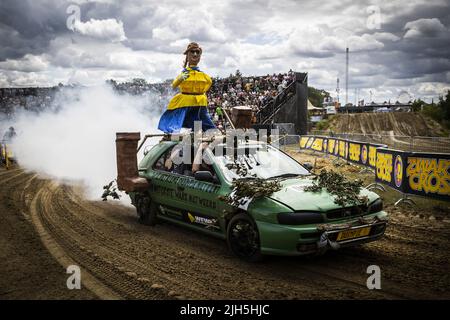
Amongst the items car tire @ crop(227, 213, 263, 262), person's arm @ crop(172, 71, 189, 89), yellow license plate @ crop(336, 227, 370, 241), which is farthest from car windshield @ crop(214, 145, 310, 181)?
person's arm @ crop(172, 71, 189, 89)

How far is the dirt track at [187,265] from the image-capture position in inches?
168

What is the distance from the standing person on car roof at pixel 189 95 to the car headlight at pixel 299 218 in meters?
3.55

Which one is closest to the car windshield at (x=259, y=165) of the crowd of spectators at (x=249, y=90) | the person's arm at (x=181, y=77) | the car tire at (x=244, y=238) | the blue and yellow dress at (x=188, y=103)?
the car tire at (x=244, y=238)

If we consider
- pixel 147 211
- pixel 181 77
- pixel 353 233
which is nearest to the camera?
pixel 353 233

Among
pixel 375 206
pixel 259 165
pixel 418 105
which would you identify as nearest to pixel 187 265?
pixel 259 165

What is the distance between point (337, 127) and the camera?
45.6 m

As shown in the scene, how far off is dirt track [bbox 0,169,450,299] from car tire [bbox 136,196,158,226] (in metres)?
0.15

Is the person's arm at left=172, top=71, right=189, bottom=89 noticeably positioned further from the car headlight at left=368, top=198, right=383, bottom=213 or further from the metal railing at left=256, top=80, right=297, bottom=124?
the metal railing at left=256, top=80, right=297, bottom=124

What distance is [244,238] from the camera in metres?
5.22

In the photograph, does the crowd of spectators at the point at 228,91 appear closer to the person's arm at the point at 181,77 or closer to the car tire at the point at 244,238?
the person's arm at the point at 181,77

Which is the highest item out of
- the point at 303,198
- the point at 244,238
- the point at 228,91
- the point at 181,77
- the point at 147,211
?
the point at 228,91

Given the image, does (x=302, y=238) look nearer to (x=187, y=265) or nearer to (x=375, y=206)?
(x=375, y=206)

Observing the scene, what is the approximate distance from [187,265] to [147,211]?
247 cm
